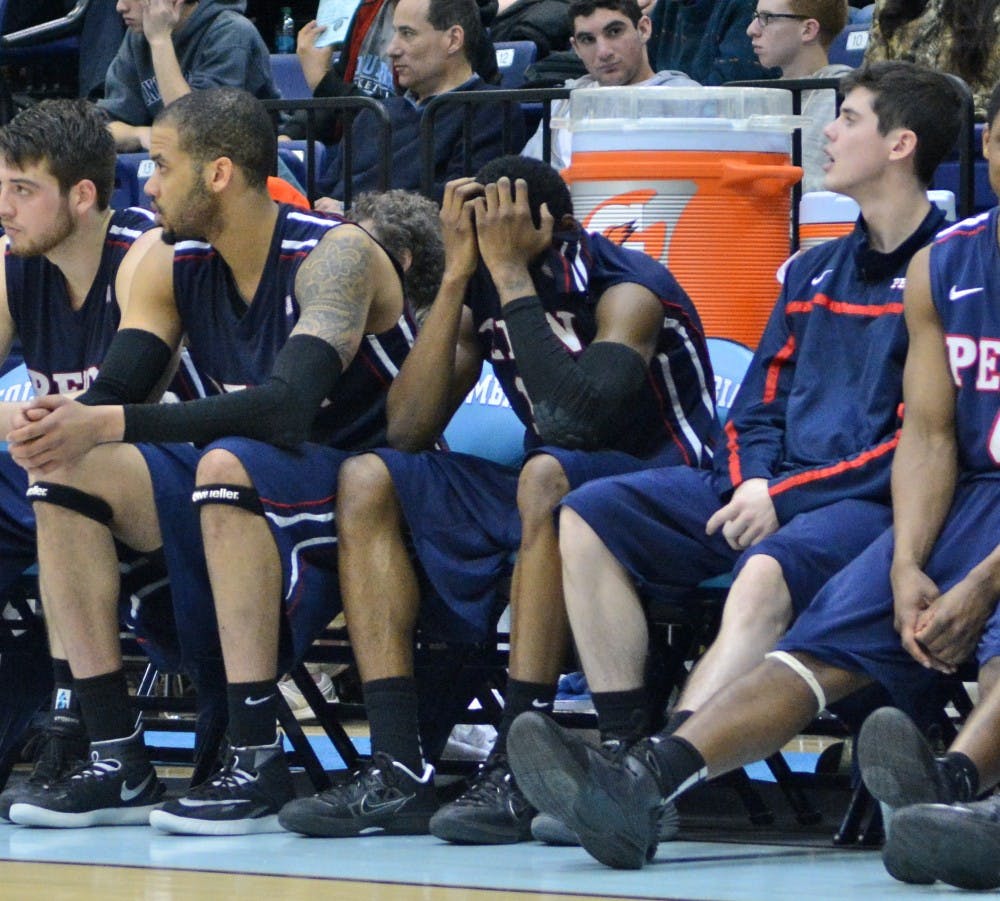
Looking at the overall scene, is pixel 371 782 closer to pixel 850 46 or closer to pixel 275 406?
pixel 275 406

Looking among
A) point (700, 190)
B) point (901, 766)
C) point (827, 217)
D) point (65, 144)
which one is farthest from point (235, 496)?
point (827, 217)

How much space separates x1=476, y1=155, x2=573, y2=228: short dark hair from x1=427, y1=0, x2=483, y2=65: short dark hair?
2577 mm

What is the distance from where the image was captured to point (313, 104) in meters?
6.15

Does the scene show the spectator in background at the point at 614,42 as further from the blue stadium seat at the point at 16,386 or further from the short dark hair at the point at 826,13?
the blue stadium seat at the point at 16,386

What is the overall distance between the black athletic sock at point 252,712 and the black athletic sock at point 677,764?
92 cm

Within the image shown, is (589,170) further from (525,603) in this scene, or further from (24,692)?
(24,692)

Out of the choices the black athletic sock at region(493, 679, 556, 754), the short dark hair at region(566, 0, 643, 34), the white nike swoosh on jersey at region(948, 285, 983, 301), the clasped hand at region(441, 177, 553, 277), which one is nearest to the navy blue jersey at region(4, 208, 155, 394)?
the clasped hand at region(441, 177, 553, 277)

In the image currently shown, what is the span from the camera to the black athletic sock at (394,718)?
410 centimetres

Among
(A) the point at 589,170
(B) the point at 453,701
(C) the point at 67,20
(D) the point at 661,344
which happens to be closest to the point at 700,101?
(A) the point at 589,170

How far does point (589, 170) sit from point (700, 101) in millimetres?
354

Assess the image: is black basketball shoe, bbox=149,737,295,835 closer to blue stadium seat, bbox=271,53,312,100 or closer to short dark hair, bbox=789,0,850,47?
short dark hair, bbox=789,0,850,47

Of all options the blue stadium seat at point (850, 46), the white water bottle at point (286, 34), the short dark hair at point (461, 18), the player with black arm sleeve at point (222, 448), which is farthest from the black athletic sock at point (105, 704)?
the white water bottle at point (286, 34)

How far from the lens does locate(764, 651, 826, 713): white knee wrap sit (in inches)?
143

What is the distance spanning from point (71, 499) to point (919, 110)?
192 centimetres
